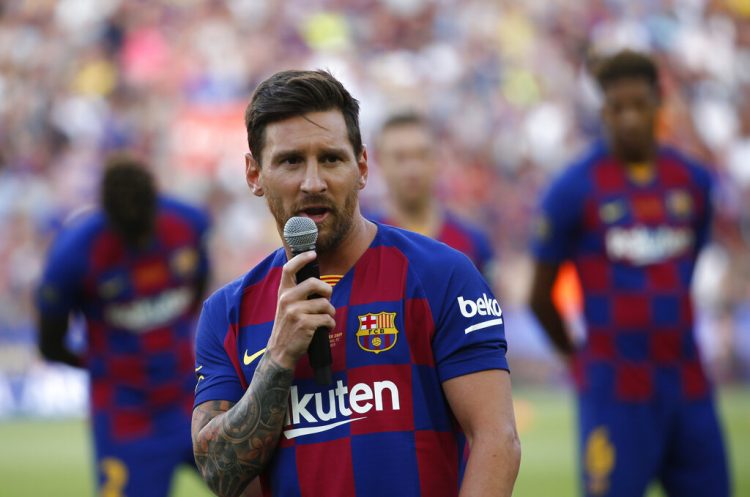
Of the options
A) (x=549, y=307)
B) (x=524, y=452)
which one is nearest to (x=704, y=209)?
(x=549, y=307)

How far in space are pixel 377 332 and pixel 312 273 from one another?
252mm

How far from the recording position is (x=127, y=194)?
6660 mm

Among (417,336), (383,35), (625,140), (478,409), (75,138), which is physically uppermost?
(383,35)

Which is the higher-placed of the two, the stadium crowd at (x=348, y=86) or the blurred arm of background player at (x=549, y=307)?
the stadium crowd at (x=348, y=86)

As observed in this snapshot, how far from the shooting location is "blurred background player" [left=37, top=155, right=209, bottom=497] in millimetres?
6691

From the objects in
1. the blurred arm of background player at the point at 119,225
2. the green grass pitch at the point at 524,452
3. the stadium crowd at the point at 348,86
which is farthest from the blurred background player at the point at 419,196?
the stadium crowd at the point at 348,86

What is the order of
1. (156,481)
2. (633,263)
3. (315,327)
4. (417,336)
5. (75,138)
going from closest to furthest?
1. (315,327)
2. (417,336)
3. (633,263)
4. (156,481)
5. (75,138)

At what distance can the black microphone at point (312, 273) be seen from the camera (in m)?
2.84

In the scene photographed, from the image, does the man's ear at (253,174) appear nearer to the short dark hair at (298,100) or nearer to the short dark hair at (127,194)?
the short dark hair at (298,100)

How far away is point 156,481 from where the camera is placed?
262 inches

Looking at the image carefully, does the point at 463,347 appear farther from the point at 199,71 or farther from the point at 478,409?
the point at 199,71

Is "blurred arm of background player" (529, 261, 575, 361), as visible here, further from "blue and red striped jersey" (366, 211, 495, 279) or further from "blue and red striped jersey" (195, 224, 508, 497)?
"blue and red striped jersey" (195, 224, 508, 497)

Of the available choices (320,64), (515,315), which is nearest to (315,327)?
(515,315)

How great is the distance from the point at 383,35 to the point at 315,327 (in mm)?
16930
